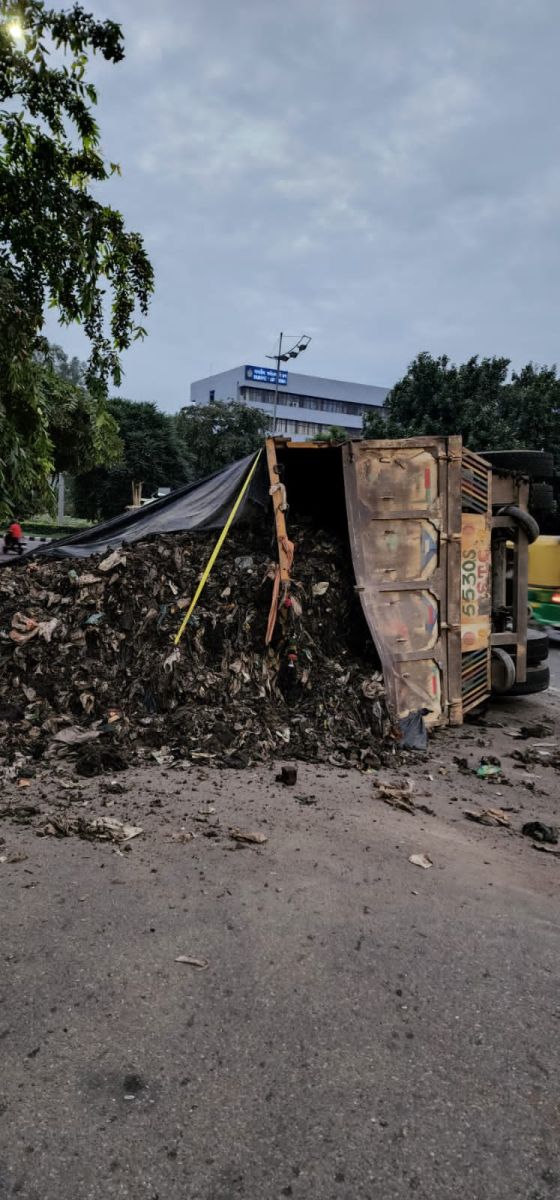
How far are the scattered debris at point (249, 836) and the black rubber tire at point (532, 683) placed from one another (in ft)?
12.2

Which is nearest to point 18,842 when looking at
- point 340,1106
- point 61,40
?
point 340,1106

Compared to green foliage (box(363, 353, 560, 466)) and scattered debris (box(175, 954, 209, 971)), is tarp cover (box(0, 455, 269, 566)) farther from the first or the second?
green foliage (box(363, 353, 560, 466))

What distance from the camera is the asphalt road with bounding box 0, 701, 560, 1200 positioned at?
183 centimetres

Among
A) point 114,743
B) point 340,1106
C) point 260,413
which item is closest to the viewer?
point 340,1106

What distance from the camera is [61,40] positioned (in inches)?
157

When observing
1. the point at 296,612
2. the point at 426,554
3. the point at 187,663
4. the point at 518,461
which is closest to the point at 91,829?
the point at 187,663

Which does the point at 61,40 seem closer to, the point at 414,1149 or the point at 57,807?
the point at 57,807

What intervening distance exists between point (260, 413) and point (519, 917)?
43.8 metres

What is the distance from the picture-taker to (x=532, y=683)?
264 inches

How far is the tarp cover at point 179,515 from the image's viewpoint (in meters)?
6.39

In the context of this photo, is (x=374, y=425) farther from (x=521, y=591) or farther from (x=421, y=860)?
(x=421, y=860)

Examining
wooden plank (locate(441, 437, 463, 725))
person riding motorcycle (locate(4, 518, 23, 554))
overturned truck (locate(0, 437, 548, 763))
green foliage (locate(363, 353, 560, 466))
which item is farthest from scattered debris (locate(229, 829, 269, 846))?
green foliage (locate(363, 353, 560, 466))

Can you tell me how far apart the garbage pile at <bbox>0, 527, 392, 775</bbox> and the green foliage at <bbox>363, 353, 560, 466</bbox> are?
1882 cm

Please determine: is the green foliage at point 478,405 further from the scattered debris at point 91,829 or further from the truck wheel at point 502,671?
the scattered debris at point 91,829
